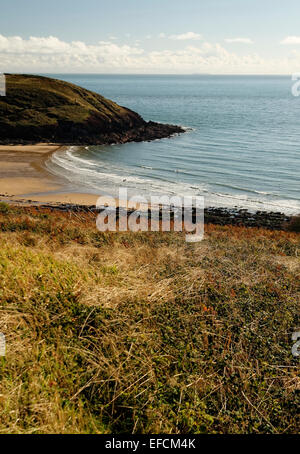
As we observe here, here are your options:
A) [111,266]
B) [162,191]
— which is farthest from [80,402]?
[162,191]

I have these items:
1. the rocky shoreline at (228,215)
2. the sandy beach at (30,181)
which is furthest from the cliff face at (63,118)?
the rocky shoreline at (228,215)

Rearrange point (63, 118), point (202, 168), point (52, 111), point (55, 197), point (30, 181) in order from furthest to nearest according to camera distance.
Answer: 1. point (52, 111)
2. point (63, 118)
3. point (202, 168)
4. point (30, 181)
5. point (55, 197)

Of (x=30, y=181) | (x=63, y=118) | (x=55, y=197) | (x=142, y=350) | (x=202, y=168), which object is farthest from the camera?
(x=63, y=118)

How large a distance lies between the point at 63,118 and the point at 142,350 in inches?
2237

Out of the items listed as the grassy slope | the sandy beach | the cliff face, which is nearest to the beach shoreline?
the sandy beach

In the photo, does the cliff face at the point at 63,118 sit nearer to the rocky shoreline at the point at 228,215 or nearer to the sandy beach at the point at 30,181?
the sandy beach at the point at 30,181

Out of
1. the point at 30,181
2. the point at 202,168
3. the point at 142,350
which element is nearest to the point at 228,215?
the point at 202,168

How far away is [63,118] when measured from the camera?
56.3 m

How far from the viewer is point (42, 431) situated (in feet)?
11.5

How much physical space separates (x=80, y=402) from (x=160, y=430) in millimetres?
935

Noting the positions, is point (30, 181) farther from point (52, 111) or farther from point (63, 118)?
point (52, 111)
